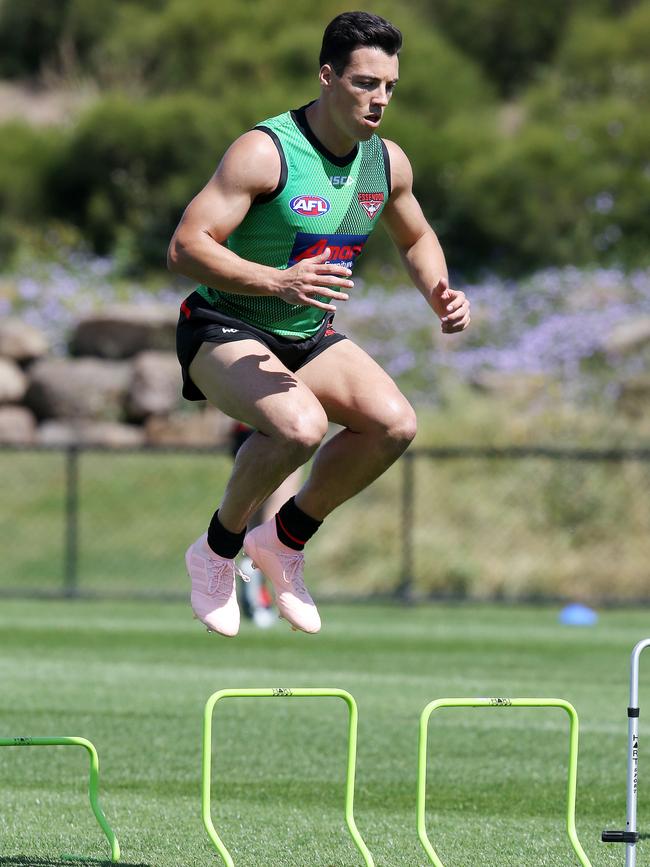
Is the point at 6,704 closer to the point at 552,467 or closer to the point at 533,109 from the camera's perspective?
the point at 552,467

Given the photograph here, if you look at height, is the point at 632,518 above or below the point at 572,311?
below

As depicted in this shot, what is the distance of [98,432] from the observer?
23.5 m

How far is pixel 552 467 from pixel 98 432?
7.64m

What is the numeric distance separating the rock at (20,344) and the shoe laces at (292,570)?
19083 millimetres

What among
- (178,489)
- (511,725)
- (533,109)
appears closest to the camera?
(511,725)

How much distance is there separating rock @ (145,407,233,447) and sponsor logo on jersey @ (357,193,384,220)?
53.4 ft

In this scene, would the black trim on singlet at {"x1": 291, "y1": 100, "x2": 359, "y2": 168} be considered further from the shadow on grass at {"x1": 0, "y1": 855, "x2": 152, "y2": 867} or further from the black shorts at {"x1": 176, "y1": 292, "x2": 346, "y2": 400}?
the shadow on grass at {"x1": 0, "y1": 855, "x2": 152, "y2": 867}

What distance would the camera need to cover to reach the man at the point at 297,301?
5.73 m

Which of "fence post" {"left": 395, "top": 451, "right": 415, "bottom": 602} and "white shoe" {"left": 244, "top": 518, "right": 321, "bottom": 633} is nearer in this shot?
"white shoe" {"left": 244, "top": 518, "right": 321, "bottom": 633}

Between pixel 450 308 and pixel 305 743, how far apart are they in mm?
3719

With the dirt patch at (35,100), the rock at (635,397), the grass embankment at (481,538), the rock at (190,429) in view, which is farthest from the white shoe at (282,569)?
the dirt patch at (35,100)

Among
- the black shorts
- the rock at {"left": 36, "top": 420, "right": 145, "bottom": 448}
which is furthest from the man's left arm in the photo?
the rock at {"left": 36, "top": 420, "right": 145, "bottom": 448}

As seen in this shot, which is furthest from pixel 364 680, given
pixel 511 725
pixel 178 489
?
pixel 178 489

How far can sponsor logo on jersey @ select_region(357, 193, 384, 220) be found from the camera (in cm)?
612
